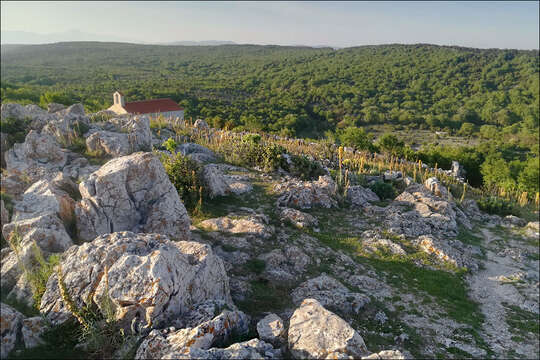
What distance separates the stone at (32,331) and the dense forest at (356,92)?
94.2 ft

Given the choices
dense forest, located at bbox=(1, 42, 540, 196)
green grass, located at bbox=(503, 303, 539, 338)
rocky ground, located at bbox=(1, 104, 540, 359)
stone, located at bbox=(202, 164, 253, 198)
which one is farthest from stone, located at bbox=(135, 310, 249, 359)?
dense forest, located at bbox=(1, 42, 540, 196)

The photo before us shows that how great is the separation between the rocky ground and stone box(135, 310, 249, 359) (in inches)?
0.9

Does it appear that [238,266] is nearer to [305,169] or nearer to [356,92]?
[305,169]

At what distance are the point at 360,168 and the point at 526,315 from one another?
487 inches

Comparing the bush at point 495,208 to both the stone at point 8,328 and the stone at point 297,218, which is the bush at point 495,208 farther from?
the stone at point 8,328

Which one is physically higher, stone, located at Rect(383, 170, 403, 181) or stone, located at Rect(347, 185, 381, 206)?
stone, located at Rect(383, 170, 403, 181)

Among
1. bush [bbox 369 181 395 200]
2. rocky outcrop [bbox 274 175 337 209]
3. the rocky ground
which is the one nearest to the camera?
the rocky ground

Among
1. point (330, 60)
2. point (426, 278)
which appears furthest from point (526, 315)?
point (330, 60)

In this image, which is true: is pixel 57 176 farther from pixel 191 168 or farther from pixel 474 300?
pixel 474 300

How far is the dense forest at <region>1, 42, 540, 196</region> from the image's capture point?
39.0m

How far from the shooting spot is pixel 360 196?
1692cm

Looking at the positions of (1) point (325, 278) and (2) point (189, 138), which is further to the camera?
(2) point (189, 138)

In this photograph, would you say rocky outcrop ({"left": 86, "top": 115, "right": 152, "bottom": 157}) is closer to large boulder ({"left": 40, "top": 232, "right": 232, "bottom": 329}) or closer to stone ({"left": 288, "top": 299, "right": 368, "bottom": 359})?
large boulder ({"left": 40, "top": 232, "right": 232, "bottom": 329})

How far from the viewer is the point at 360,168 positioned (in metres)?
21.1
